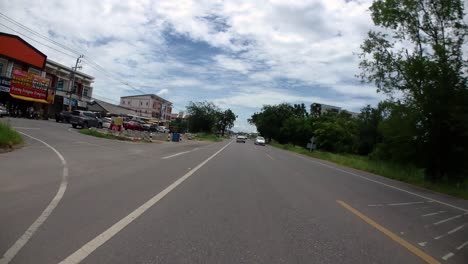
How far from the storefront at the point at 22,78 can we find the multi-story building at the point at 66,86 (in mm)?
2614

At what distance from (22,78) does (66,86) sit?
15007 mm

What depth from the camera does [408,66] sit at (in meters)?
24.0

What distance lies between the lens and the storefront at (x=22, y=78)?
1868 inches

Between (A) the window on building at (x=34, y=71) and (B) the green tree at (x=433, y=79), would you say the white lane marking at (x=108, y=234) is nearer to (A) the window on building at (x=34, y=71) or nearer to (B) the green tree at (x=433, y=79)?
(B) the green tree at (x=433, y=79)

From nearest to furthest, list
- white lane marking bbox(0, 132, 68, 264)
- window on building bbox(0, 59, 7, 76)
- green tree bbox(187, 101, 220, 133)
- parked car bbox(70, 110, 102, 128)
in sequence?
white lane marking bbox(0, 132, 68, 264) → parked car bbox(70, 110, 102, 128) → window on building bbox(0, 59, 7, 76) → green tree bbox(187, 101, 220, 133)

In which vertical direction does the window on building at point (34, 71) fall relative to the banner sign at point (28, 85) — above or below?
above

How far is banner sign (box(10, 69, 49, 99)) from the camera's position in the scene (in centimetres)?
4809

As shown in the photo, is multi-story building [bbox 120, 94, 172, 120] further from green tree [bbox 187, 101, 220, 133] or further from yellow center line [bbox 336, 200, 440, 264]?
yellow center line [bbox 336, 200, 440, 264]

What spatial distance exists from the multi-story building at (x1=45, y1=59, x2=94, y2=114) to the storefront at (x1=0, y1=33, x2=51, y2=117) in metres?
2.61

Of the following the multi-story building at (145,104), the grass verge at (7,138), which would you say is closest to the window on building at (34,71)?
the grass verge at (7,138)

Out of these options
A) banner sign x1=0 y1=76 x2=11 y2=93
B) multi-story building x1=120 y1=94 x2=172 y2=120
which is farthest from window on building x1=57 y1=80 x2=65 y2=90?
multi-story building x1=120 y1=94 x2=172 y2=120

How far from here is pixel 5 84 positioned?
46.6 meters

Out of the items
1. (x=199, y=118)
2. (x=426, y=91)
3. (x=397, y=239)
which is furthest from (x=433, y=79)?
(x=199, y=118)

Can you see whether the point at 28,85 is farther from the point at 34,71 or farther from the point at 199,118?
the point at 199,118
